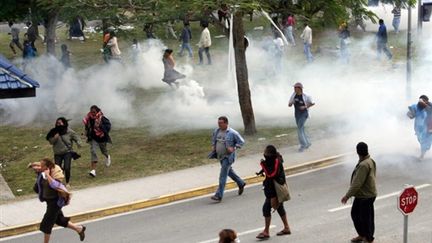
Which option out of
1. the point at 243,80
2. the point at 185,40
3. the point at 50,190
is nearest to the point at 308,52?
the point at 185,40

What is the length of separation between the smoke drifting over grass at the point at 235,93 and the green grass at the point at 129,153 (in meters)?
1.07

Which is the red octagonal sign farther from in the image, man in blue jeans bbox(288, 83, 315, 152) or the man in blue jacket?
the man in blue jacket

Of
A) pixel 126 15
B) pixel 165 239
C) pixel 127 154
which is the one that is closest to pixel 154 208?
A: pixel 165 239

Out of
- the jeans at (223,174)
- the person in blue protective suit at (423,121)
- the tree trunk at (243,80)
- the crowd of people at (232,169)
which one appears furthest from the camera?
the tree trunk at (243,80)

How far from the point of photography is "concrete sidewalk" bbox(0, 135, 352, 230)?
48.0ft

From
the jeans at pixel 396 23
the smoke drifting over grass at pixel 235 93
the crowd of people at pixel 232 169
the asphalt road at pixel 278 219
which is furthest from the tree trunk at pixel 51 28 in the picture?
the jeans at pixel 396 23

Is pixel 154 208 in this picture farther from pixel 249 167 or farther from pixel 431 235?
pixel 431 235

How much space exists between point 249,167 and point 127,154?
322cm

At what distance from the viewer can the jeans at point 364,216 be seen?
464 inches

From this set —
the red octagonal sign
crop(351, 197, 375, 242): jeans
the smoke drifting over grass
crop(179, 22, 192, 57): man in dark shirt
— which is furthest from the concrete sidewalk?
crop(179, 22, 192, 57): man in dark shirt

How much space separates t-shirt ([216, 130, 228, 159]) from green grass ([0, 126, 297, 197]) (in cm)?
291

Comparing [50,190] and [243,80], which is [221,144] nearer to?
[50,190]

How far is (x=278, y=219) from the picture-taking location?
1345 centimetres

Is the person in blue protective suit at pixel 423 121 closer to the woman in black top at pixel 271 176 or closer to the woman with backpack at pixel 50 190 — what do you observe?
the woman in black top at pixel 271 176
